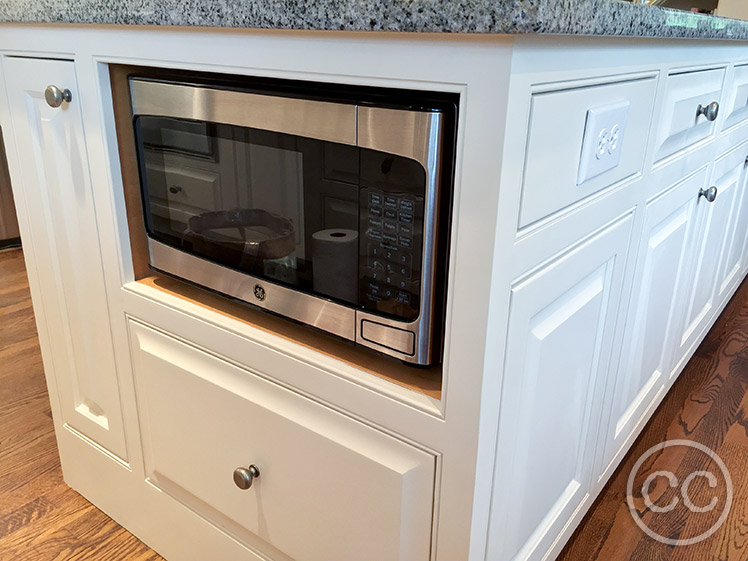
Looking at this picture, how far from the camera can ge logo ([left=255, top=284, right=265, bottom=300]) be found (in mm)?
815

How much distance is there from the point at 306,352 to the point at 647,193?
0.56 m

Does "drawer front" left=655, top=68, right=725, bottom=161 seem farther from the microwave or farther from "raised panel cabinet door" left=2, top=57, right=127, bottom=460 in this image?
"raised panel cabinet door" left=2, top=57, right=127, bottom=460

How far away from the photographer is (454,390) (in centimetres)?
65

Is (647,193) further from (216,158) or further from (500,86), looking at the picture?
(216,158)

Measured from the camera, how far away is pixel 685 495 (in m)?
1.25

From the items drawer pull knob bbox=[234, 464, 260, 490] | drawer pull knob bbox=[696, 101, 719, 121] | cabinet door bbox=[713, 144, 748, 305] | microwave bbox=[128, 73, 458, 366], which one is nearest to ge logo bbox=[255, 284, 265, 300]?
microwave bbox=[128, 73, 458, 366]

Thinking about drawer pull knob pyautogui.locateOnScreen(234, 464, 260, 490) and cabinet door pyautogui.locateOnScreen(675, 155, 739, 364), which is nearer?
drawer pull knob pyautogui.locateOnScreen(234, 464, 260, 490)

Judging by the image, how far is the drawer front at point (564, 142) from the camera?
60 cm

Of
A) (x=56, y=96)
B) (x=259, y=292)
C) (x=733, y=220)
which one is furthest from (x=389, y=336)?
(x=733, y=220)

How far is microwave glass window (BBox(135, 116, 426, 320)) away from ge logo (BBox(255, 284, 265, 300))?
0.7 inches

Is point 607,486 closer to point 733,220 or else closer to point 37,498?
point 733,220

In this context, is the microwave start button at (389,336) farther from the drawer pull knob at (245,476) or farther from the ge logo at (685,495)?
the ge logo at (685,495)

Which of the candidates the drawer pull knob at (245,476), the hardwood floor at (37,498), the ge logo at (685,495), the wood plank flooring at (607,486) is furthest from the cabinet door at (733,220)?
the hardwood floor at (37,498)

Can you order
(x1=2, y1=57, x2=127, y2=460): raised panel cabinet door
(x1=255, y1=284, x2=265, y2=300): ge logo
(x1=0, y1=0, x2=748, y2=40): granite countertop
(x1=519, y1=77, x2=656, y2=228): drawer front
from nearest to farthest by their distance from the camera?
1. (x1=0, y1=0, x2=748, y2=40): granite countertop
2. (x1=519, y1=77, x2=656, y2=228): drawer front
3. (x1=255, y1=284, x2=265, y2=300): ge logo
4. (x1=2, y1=57, x2=127, y2=460): raised panel cabinet door
